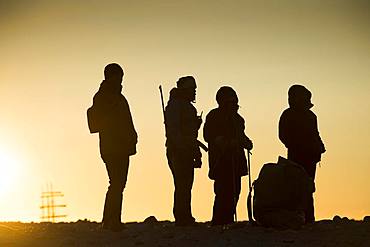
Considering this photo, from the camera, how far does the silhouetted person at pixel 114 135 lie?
16.2 metres

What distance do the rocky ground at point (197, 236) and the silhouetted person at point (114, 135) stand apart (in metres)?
0.44

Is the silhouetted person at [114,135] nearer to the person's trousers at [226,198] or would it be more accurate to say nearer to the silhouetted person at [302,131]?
the person's trousers at [226,198]

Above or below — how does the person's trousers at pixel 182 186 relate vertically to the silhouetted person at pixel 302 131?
below

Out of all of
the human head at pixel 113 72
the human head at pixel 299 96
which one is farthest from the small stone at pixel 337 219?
the human head at pixel 113 72

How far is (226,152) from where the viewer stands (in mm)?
16969

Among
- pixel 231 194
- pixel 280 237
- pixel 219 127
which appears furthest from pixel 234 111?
pixel 280 237

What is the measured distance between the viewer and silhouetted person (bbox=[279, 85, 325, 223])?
56.7 ft

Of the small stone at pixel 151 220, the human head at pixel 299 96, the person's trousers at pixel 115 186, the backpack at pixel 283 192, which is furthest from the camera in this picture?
the small stone at pixel 151 220

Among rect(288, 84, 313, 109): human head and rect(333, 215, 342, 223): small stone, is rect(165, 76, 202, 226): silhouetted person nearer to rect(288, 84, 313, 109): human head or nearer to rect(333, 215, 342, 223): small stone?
rect(288, 84, 313, 109): human head

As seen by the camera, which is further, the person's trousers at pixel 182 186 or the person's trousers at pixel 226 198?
the person's trousers at pixel 182 186

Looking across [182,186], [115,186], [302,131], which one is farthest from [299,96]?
[115,186]

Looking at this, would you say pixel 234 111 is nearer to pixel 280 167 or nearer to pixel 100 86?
pixel 280 167

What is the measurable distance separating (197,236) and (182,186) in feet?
5.30

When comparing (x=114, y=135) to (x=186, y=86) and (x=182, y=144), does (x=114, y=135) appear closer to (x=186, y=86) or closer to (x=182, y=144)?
(x=182, y=144)
